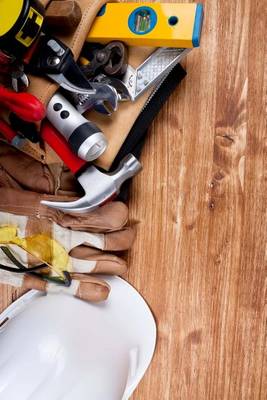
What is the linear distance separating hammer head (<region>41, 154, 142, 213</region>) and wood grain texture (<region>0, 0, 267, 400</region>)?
92 mm

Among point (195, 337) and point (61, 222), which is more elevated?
point (61, 222)

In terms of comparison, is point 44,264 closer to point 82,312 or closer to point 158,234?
point 82,312

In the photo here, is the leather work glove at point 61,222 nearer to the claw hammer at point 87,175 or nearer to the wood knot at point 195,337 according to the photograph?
the claw hammer at point 87,175

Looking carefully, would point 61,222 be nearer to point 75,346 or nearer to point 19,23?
point 75,346

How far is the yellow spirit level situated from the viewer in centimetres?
84

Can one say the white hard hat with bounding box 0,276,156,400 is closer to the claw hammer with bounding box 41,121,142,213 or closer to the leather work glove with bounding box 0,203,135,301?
the leather work glove with bounding box 0,203,135,301

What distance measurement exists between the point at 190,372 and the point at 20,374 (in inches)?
14.1

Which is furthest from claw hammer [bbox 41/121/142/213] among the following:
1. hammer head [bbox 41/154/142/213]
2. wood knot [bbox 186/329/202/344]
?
wood knot [bbox 186/329/202/344]

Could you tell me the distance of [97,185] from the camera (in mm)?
894

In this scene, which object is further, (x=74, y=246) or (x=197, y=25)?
(x=74, y=246)

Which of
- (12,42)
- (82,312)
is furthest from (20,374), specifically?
(12,42)

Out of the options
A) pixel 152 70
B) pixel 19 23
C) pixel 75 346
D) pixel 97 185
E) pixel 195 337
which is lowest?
pixel 195 337

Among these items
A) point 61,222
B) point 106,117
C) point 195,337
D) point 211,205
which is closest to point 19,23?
point 106,117

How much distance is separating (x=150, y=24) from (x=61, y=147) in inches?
9.8
